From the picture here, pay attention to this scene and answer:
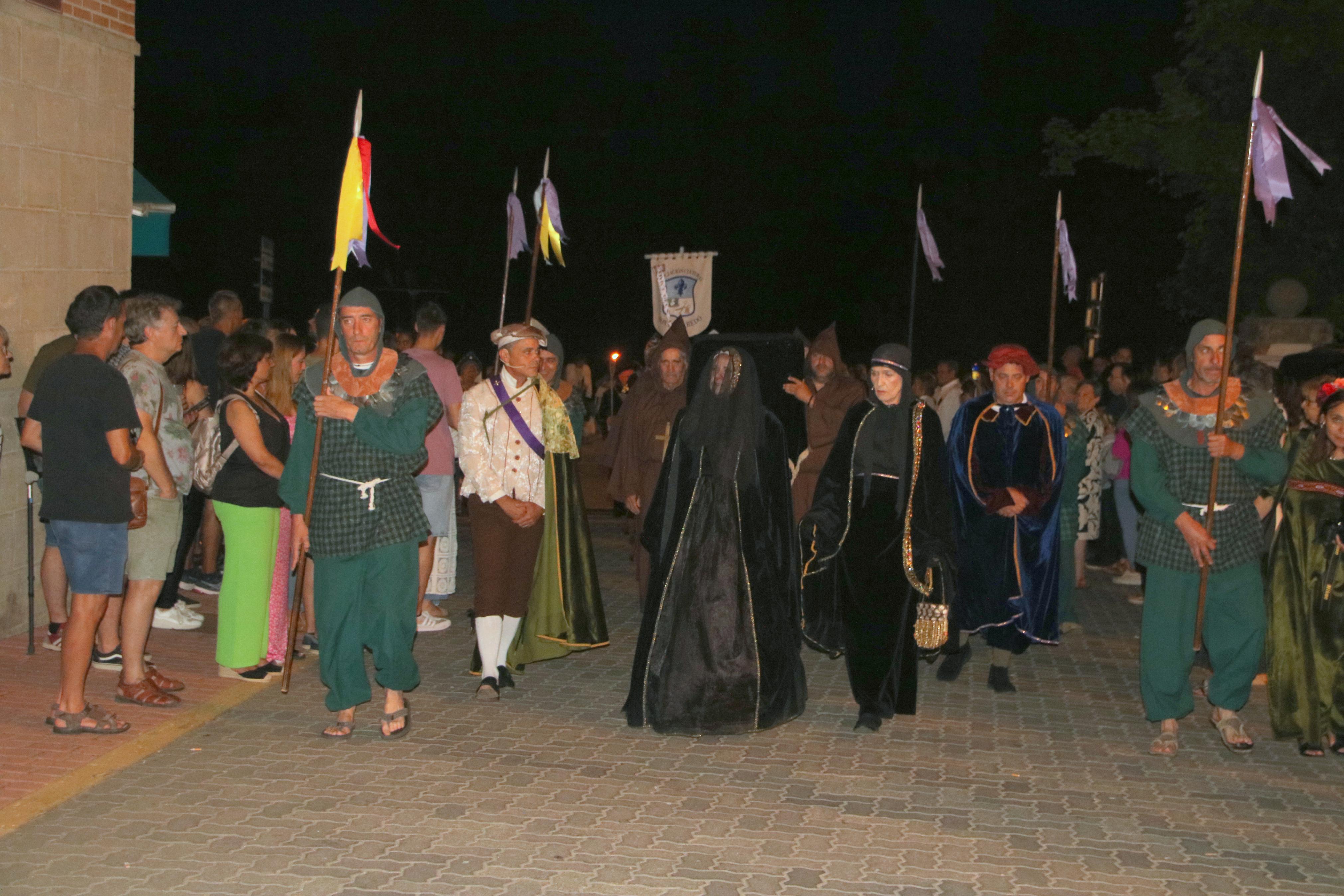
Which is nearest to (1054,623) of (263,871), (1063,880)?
(1063,880)

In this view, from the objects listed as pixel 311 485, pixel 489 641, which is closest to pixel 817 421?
pixel 489 641

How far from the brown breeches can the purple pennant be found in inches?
142

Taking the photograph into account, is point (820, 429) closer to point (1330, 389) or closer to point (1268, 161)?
point (1268, 161)

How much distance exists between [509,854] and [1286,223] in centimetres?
2231

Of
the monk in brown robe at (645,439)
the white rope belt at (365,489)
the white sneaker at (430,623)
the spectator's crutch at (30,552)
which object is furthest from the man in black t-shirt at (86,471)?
the monk in brown robe at (645,439)

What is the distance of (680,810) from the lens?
582 cm

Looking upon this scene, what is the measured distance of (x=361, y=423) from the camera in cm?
648

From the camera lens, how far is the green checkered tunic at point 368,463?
6.53 m

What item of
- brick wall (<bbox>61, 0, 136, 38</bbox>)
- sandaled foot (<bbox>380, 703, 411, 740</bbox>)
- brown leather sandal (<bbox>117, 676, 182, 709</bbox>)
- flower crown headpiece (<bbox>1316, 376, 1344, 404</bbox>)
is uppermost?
brick wall (<bbox>61, 0, 136, 38</bbox>)

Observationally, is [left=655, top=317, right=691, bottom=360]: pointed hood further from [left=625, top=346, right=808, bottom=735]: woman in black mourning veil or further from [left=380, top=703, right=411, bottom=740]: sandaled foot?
[left=380, top=703, right=411, bottom=740]: sandaled foot

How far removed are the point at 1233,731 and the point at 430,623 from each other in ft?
16.7

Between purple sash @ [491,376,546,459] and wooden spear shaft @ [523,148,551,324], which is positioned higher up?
wooden spear shaft @ [523,148,551,324]

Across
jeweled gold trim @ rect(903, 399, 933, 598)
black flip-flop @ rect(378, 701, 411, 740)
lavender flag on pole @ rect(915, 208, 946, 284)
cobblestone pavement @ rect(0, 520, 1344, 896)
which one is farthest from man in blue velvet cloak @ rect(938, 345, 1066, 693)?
lavender flag on pole @ rect(915, 208, 946, 284)

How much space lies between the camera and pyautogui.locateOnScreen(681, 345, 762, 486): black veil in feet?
22.9
